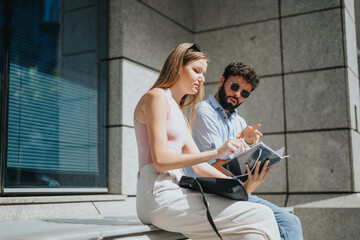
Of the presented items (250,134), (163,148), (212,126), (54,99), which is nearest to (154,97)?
(163,148)

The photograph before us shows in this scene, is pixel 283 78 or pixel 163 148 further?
pixel 283 78

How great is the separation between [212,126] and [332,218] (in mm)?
2852

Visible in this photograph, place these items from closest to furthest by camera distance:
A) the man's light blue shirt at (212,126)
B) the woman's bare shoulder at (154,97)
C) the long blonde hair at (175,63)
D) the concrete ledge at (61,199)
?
the woman's bare shoulder at (154,97) → the long blonde hair at (175,63) → the man's light blue shirt at (212,126) → the concrete ledge at (61,199)

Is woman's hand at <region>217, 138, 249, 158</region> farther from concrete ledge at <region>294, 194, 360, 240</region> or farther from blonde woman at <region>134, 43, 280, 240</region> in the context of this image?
concrete ledge at <region>294, 194, 360, 240</region>

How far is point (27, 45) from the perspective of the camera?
4758mm

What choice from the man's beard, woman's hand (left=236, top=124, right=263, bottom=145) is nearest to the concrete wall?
the man's beard

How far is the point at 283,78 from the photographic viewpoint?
260 inches

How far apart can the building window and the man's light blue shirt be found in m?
1.76

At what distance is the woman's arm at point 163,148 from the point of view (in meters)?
2.72

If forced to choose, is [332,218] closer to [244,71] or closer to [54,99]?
[244,71]

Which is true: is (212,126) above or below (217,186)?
above

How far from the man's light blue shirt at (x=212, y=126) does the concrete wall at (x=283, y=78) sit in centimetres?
178

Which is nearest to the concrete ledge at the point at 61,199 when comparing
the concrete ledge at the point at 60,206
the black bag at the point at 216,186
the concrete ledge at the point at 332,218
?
the concrete ledge at the point at 60,206

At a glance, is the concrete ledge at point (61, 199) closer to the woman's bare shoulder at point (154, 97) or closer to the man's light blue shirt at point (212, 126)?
the man's light blue shirt at point (212, 126)
